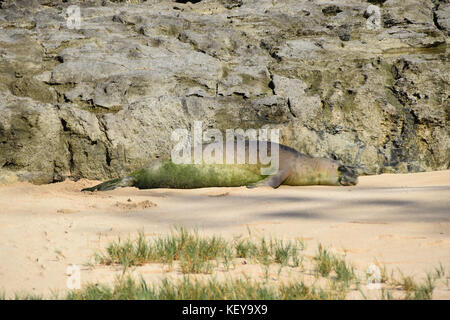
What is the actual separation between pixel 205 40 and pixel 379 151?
140 inches

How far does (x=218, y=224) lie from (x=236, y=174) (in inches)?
103

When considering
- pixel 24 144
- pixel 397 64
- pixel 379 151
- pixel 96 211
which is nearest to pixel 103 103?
pixel 24 144

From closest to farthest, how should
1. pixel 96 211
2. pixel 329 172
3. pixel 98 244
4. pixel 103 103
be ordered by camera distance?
pixel 98 244, pixel 96 211, pixel 329 172, pixel 103 103

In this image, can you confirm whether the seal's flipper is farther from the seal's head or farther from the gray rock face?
the gray rock face

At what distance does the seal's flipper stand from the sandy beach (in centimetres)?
63

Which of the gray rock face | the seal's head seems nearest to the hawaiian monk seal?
the seal's head

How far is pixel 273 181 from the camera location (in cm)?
549

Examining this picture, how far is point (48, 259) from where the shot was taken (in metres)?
2.46

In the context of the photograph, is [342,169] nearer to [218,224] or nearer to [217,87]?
[217,87]

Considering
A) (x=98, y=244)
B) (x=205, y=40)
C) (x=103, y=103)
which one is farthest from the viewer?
(x=205, y=40)

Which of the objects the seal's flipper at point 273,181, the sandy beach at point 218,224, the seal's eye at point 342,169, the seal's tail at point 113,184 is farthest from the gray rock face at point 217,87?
the sandy beach at point 218,224

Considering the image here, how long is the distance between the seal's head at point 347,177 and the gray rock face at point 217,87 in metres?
0.95

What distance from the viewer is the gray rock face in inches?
247

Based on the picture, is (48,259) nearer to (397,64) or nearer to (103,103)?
(103,103)
